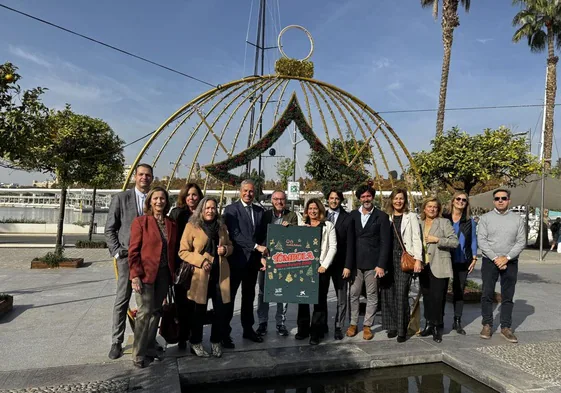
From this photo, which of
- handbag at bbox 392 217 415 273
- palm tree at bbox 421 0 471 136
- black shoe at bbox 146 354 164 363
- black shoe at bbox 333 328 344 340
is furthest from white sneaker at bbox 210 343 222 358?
palm tree at bbox 421 0 471 136

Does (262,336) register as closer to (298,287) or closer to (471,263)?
(298,287)

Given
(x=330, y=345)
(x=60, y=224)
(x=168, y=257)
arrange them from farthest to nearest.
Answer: (x=60, y=224)
(x=330, y=345)
(x=168, y=257)

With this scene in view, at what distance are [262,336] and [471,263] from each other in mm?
2743

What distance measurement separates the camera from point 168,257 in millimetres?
4008

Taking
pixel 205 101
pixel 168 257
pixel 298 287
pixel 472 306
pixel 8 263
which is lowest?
pixel 8 263

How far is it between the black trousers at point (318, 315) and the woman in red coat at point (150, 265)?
63.0 inches

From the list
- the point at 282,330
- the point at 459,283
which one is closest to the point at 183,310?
the point at 282,330

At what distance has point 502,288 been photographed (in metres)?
5.06

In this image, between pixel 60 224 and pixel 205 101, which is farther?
pixel 60 224

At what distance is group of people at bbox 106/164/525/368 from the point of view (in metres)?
3.99

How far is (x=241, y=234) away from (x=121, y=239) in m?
1.22

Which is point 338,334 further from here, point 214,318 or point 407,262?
point 214,318

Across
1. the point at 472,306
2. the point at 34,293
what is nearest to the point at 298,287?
the point at 472,306

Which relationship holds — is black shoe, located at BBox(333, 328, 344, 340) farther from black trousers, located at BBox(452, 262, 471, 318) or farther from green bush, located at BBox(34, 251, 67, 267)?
green bush, located at BBox(34, 251, 67, 267)
